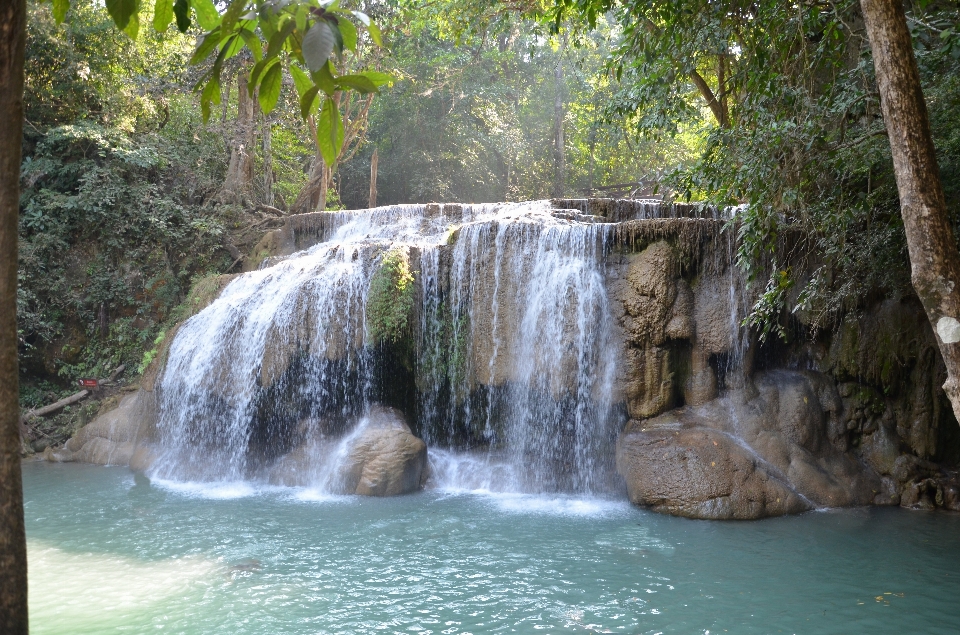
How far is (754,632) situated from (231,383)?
8.70 m

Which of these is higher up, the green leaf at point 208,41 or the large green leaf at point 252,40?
the large green leaf at point 252,40

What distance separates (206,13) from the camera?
7.25 feet

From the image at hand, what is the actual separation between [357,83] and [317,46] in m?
0.14

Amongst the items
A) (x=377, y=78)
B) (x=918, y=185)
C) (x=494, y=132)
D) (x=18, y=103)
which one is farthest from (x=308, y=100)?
(x=494, y=132)

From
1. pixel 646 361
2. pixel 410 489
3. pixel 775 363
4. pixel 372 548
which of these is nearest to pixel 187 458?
pixel 410 489

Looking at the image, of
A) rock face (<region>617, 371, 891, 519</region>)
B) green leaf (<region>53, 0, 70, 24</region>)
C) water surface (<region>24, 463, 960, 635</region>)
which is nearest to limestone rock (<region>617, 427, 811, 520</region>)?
rock face (<region>617, 371, 891, 519</region>)

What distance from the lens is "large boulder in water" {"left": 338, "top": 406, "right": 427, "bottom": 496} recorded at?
9695mm

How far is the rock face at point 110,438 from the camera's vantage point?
12.2m

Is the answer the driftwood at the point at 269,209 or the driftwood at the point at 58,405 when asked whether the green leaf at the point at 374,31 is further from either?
the driftwood at the point at 269,209

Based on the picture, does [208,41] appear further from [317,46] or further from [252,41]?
[317,46]

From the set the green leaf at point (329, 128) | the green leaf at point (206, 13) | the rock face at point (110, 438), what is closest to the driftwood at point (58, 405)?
the rock face at point (110, 438)

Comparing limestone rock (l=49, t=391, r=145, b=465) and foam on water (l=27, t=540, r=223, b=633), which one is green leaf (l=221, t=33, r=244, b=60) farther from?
limestone rock (l=49, t=391, r=145, b=465)

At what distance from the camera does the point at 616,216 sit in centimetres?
1293

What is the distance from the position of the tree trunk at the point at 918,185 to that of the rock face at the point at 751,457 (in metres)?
4.85
